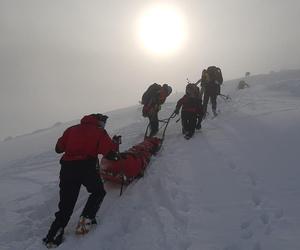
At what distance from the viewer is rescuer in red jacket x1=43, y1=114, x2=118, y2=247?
21.5ft

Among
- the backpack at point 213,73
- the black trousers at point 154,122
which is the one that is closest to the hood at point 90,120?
the black trousers at point 154,122

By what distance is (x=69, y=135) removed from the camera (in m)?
6.73

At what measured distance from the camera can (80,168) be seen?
6.62 metres

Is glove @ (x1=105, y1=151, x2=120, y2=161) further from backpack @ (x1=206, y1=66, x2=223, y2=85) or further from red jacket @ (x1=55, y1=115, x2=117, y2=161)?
backpack @ (x1=206, y1=66, x2=223, y2=85)

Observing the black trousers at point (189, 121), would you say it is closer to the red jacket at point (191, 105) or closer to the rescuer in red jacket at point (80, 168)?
the red jacket at point (191, 105)

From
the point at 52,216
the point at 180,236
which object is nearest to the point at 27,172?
the point at 52,216

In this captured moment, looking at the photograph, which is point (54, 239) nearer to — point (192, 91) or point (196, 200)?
point (196, 200)

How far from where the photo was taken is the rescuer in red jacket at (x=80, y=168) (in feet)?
21.5

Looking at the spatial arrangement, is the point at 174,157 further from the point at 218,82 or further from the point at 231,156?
the point at 218,82

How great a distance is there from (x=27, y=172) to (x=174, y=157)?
13.4ft

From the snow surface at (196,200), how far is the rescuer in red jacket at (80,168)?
30cm

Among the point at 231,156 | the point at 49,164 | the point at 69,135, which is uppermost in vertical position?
the point at 69,135

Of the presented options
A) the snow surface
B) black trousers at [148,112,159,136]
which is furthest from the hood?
black trousers at [148,112,159,136]

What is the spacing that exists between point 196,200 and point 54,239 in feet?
8.28
